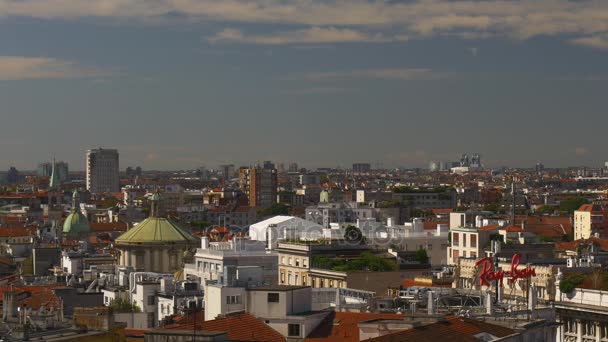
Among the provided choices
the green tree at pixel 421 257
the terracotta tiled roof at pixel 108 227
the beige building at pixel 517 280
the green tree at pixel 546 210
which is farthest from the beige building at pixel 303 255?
the green tree at pixel 546 210

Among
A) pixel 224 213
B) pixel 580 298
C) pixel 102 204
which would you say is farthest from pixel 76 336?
pixel 102 204

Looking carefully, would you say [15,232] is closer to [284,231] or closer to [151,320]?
[284,231]

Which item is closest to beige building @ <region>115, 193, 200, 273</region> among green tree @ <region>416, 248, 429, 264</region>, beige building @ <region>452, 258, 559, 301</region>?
green tree @ <region>416, 248, 429, 264</region>

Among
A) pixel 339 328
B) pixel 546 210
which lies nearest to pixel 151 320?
pixel 339 328

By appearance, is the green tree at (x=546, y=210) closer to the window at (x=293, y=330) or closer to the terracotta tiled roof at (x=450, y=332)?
the window at (x=293, y=330)

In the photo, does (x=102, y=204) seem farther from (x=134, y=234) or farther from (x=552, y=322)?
(x=552, y=322)

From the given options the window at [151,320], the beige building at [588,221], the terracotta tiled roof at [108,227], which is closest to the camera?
the window at [151,320]
